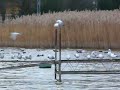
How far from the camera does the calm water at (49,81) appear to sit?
14055 mm

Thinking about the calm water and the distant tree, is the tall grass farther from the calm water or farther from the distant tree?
the distant tree

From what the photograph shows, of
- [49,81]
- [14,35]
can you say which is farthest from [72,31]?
[49,81]

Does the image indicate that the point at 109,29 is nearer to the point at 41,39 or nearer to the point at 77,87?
the point at 41,39

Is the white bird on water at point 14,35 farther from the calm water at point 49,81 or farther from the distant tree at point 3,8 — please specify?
the distant tree at point 3,8

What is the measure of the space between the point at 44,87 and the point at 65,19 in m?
18.0

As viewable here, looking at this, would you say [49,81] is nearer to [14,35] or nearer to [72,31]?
[14,35]

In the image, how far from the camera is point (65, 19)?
1254 inches

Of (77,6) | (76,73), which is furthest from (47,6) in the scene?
(76,73)

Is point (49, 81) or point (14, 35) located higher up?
point (14, 35)

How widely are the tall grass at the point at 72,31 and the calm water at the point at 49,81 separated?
10.8 meters

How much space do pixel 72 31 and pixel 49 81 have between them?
48.2 feet

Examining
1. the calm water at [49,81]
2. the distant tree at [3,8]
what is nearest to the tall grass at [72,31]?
the calm water at [49,81]

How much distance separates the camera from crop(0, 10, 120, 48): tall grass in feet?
95.3

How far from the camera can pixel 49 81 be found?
611 inches
